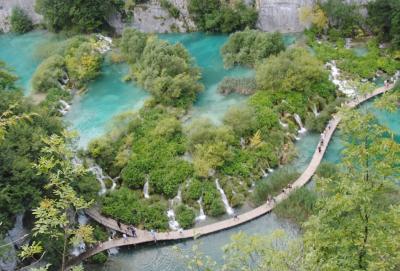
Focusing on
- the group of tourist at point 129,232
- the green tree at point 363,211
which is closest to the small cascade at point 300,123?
the group of tourist at point 129,232

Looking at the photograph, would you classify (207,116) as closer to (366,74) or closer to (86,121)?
(86,121)

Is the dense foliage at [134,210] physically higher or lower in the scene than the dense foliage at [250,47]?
lower

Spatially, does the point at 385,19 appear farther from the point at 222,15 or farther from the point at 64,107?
the point at 64,107

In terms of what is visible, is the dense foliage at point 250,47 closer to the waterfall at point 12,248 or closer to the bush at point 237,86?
the bush at point 237,86

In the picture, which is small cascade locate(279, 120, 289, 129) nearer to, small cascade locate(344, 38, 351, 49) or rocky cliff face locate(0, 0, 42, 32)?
small cascade locate(344, 38, 351, 49)

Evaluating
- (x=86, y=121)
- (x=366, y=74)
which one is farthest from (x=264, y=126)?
(x=86, y=121)

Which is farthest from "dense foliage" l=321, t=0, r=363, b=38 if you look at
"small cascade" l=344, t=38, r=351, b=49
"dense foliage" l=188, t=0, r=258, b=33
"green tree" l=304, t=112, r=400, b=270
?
"green tree" l=304, t=112, r=400, b=270

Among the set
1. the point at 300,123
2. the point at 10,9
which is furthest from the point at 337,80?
the point at 10,9
